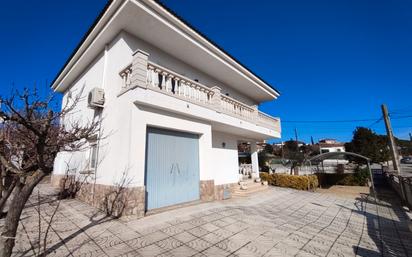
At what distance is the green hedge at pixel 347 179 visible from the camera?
17.0 m

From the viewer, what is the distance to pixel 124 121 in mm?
6152

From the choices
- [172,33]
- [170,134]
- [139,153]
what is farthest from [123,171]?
[172,33]

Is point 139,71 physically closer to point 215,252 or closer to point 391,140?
point 215,252

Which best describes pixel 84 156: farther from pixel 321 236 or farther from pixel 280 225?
pixel 321 236

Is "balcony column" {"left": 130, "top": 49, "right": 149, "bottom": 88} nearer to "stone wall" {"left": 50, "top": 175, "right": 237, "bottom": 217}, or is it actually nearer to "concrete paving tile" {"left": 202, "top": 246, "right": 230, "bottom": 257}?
"stone wall" {"left": 50, "top": 175, "right": 237, "bottom": 217}

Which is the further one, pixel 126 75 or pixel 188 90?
pixel 188 90

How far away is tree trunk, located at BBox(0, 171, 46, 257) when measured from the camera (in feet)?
9.04

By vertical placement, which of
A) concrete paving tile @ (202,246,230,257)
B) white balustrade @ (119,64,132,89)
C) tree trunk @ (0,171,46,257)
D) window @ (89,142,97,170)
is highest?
white balustrade @ (119,64,132,89)

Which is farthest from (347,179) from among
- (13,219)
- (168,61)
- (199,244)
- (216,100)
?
(13,219)

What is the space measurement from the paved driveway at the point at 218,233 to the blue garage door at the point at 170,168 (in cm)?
63

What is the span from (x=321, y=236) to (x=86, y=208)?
24.0 ft

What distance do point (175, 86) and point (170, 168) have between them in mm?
3038

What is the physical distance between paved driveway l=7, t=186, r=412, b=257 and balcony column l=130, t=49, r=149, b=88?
13.1 ft

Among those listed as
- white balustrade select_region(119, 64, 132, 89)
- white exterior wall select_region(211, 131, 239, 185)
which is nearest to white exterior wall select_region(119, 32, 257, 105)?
white balustrade select_region(119, 64, 132, 89)
